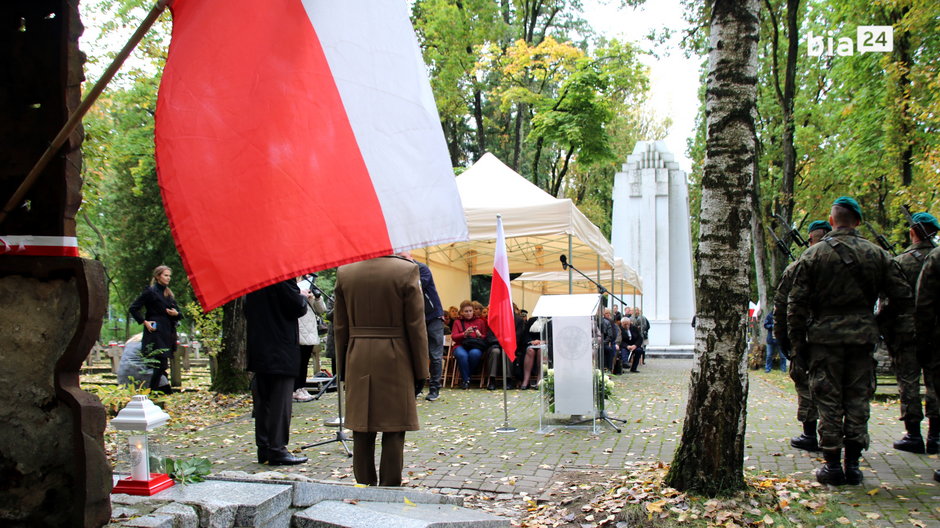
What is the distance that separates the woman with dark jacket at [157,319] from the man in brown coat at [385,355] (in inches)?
276

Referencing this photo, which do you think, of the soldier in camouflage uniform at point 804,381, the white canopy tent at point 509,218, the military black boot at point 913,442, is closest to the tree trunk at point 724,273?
the soldier in camouflage uniform at point 804,381

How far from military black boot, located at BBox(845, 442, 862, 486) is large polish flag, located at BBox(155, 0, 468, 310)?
452cm

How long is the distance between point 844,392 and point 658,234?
2743cm

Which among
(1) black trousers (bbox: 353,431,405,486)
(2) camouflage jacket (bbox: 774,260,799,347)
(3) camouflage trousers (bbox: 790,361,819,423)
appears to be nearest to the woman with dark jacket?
(1) black trousers (bbox: 353,431,405,486)

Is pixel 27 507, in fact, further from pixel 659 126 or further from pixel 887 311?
pixel 659 126

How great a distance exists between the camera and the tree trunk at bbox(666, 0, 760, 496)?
16.9 feet

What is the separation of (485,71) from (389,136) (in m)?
22.9

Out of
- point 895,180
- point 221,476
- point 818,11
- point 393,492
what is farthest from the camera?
point 818,11

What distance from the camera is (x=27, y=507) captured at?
2523 mm

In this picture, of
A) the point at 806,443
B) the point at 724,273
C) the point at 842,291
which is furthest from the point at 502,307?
the point at 842,291

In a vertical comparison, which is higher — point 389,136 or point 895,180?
point 895,180

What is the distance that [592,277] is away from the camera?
1005 inches

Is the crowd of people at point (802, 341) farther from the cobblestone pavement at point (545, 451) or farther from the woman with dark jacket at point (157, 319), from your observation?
the woman with dark jacket at point (157, 319)

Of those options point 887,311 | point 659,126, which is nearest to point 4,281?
point 887,311
